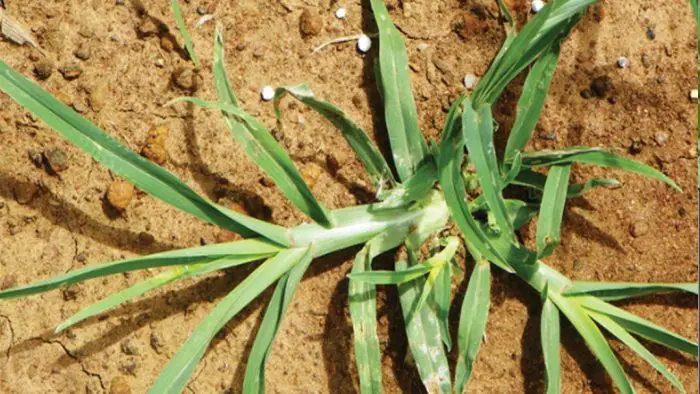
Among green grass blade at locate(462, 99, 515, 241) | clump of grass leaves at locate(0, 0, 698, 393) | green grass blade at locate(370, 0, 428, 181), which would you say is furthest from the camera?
green grass blade at locate(370, 0, 428, 181)

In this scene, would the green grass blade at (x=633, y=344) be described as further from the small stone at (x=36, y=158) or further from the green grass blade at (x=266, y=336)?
the small stone at (x=36, y=158)

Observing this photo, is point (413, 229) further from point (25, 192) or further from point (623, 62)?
point (25, 192)

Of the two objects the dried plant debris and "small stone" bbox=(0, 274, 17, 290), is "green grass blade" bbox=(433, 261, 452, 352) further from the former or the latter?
the dried plant debris

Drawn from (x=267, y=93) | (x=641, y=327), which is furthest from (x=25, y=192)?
(x=641, y=327)

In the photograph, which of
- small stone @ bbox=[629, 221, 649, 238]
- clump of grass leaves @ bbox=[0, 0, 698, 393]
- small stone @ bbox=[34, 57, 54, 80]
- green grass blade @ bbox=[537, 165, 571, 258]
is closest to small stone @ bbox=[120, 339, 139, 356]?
clump of grass leaves @ bbox=[0, 0, 698, 393]

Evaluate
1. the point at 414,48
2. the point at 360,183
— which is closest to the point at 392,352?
the point at 360,183

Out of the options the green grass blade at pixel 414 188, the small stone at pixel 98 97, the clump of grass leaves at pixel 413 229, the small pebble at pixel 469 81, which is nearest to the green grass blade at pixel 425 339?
the clump of grass leaves at pixel 413 229
